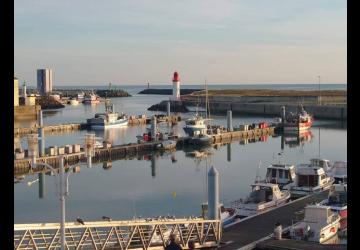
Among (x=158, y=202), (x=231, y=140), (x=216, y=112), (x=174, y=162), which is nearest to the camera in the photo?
(x=158, y=202)

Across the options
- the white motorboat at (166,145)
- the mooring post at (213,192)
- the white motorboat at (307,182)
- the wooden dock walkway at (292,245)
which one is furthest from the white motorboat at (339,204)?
the white motorboat at (166,145)

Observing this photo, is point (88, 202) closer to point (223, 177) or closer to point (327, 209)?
point (223, 177)

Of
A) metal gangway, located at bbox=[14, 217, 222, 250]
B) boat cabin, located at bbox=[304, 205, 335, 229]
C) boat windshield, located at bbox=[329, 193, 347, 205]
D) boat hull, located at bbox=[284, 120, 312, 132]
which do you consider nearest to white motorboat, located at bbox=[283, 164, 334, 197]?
boat windshield, located at bbox=[329, 193, 347, 205]

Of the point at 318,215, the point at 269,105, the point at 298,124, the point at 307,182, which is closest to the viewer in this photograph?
the point at 318,215

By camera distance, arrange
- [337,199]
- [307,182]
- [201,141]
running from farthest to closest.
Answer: [201,141]
[307,182]
[337,199]

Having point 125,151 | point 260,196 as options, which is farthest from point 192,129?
point 260,196

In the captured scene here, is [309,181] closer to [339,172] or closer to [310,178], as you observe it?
[310,178]

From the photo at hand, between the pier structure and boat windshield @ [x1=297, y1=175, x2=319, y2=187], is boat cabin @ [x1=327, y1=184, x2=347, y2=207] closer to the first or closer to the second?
boat windshield @ [x1=297, y1=175, x2=319, y2=187]

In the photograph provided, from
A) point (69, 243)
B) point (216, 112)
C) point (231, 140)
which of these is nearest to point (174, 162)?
point (231, 140)
